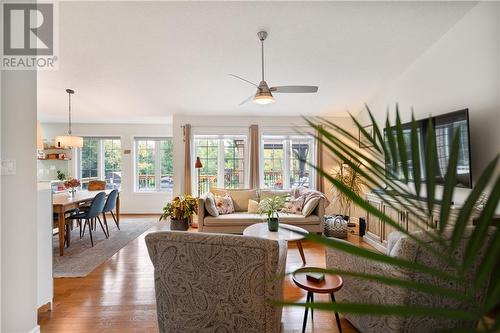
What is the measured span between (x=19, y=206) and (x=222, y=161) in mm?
4115

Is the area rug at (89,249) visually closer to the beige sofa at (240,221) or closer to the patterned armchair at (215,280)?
the beige sofa at (240,221)

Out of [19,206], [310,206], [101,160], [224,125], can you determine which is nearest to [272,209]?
[310,206]

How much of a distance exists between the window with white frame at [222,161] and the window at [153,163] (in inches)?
51.6

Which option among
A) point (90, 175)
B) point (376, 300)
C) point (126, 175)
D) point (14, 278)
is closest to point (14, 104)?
point (14, 278)

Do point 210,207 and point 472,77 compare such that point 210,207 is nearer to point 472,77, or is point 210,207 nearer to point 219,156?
point 219,156

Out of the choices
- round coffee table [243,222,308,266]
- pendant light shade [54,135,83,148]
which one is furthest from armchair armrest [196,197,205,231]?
pendant light shade [54,135,83,148]

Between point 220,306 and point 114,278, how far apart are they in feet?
6.47

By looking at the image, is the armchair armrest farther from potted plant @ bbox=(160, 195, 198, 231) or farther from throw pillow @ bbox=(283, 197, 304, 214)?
throw pillow @ bbox=(283, 197, 304, 214)

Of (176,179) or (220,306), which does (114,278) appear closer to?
(220,306)

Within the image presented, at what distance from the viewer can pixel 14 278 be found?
1.79 metres

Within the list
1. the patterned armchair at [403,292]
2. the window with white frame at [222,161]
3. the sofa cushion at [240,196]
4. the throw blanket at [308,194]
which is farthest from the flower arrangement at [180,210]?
the patterned armchair at [403,292]

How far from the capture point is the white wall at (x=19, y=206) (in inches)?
68.6

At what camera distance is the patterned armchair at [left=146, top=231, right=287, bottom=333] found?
1.48 metres

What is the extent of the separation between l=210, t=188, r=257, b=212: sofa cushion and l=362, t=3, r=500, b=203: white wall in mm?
3114
